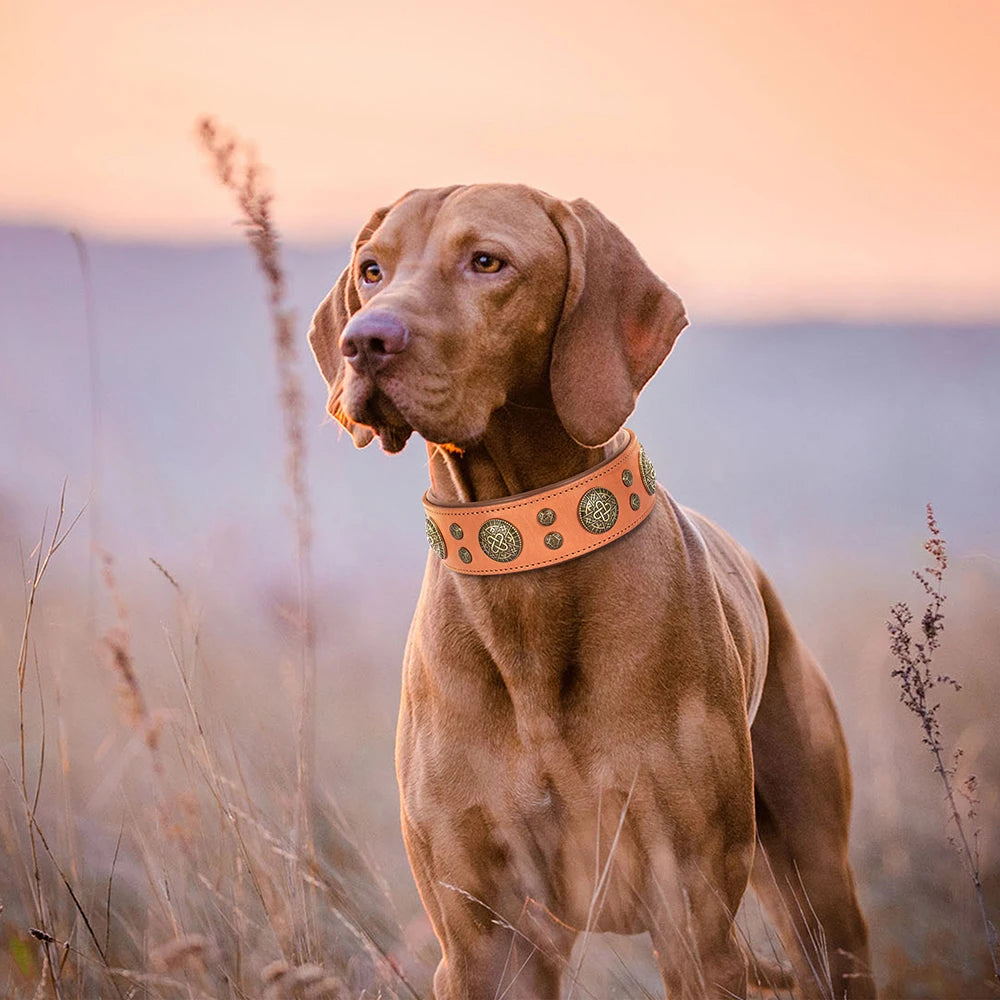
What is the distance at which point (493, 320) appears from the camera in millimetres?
2705

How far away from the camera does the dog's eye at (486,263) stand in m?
2.74

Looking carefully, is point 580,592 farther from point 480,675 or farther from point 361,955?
point 361,955

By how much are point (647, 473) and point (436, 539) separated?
1.67 feet

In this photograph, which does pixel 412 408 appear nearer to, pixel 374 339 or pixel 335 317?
pixel 374 339

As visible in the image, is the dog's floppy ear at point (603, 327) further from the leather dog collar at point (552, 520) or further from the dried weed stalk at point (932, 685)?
the dried weed stalk at point (932, 685)

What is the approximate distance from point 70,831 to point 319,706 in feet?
4.33

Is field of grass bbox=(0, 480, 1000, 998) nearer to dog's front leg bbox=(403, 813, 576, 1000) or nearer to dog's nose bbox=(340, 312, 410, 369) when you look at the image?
dog's front leg bbox=(403, 813, 576, 1000)

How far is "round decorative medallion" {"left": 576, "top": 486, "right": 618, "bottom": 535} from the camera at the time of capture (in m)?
2.77

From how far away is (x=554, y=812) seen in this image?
9.10ft

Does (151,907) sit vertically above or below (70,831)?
below

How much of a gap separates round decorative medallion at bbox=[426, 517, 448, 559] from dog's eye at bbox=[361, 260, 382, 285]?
0.57m

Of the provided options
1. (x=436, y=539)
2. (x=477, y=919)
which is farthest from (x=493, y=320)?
(x=477, y=919)

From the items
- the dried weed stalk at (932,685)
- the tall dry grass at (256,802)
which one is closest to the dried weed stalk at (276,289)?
the tall dry grass at (256,802)

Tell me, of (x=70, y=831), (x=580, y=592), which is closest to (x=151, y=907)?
(x=70, y=831)
